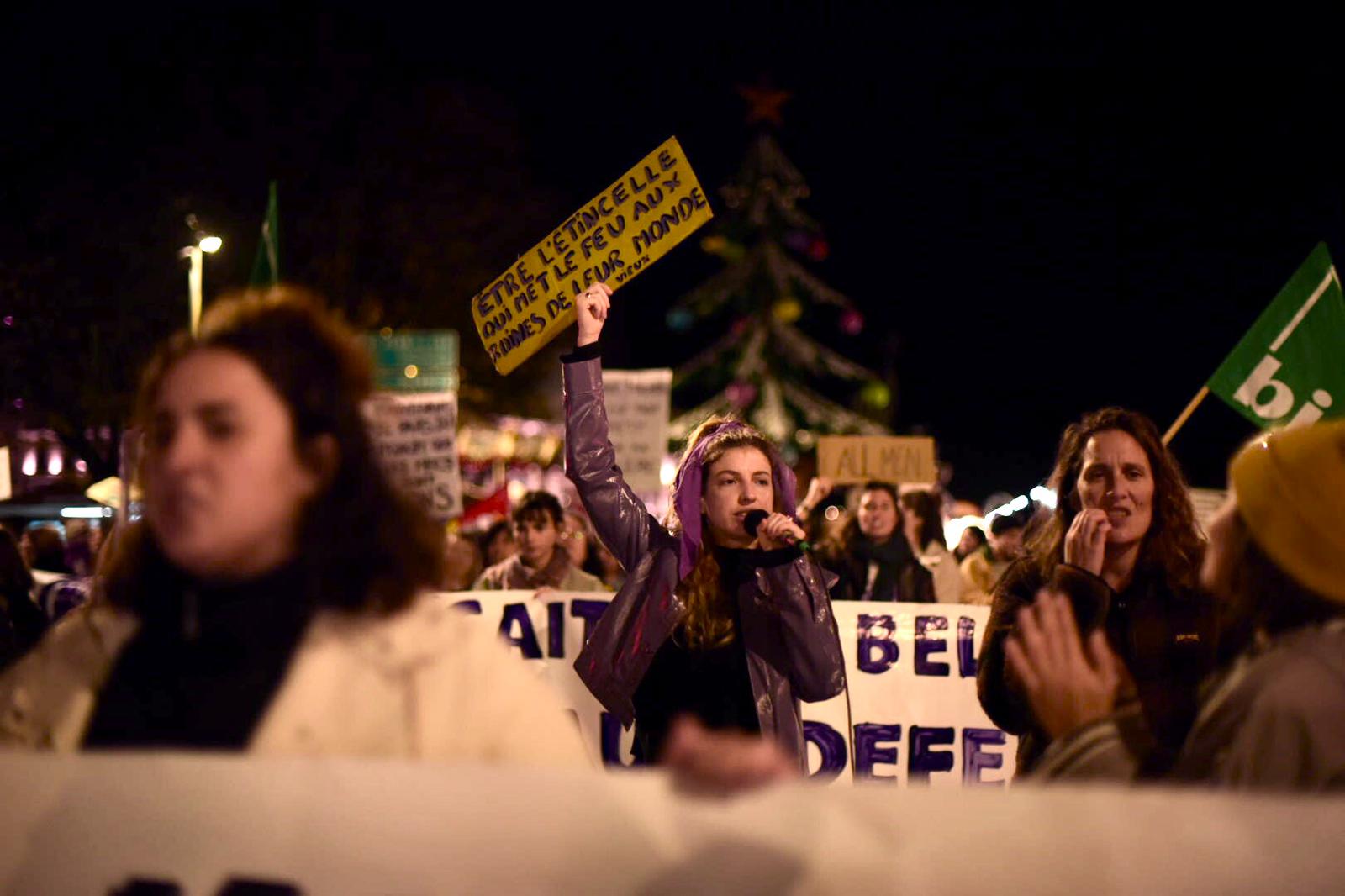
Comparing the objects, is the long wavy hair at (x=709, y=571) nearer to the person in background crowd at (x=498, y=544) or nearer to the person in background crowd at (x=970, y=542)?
the person in background crowd at (x=498, y=544)

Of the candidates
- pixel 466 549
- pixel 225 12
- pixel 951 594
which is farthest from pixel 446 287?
pixel 951 594

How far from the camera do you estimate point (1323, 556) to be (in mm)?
2104

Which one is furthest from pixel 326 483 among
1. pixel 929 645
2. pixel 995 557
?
pixel 995 557

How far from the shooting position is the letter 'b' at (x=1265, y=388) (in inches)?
256

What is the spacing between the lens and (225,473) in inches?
74.5

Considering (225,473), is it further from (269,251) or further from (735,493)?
(269,251)

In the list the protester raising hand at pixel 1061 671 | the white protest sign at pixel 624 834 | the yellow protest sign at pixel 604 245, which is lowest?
the white protest sign at pixel 624 834

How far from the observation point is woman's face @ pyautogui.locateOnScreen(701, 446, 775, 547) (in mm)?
4086

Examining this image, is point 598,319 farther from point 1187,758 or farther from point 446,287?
point 446,287

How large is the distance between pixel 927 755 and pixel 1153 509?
2408 millimetres

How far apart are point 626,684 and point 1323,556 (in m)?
2.22

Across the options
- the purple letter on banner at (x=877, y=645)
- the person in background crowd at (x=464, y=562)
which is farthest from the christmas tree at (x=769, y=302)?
the purple letter on banner at (x=877, y=645)

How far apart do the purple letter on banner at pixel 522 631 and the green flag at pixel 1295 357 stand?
348 cm

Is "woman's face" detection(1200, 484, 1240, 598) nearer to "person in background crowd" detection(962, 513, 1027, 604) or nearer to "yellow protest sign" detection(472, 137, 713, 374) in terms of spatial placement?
"yellow protest sign" detection(472, 137, 713, 374)
